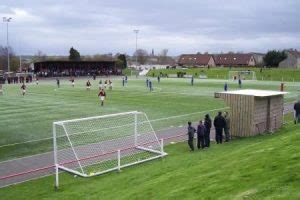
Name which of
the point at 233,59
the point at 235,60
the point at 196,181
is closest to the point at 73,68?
the point at 235,60

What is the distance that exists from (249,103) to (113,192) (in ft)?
36.2

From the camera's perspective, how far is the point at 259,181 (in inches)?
388

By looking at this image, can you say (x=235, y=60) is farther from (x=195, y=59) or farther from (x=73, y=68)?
(x=73, y=68)

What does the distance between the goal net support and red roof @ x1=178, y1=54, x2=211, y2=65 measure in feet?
409

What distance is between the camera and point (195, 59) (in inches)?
6019

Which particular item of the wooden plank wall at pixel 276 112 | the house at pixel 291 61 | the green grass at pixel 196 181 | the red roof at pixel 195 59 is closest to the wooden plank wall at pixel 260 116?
the wooden plank wall at pixel 276 112

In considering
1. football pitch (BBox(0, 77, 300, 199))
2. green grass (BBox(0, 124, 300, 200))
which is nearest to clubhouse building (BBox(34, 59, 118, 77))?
football pitch (BBox(0, 77, 300, 199))

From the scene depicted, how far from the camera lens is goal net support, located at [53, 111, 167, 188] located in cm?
1638

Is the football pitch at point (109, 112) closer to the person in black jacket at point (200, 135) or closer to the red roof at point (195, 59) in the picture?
the person in black jacket at point (200, 135)

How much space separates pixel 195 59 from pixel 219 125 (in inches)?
5278

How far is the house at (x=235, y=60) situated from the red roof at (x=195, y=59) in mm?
3495

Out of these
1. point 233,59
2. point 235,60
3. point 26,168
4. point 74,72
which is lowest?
point 26,168

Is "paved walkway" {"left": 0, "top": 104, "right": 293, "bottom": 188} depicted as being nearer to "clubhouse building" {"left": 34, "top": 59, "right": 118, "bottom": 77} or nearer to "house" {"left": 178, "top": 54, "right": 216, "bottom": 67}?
"clubhouse building" {"left": 34, "top": 59, "right": 118, "bottom": 77}

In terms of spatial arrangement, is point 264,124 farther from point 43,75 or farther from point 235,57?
point 235,57
